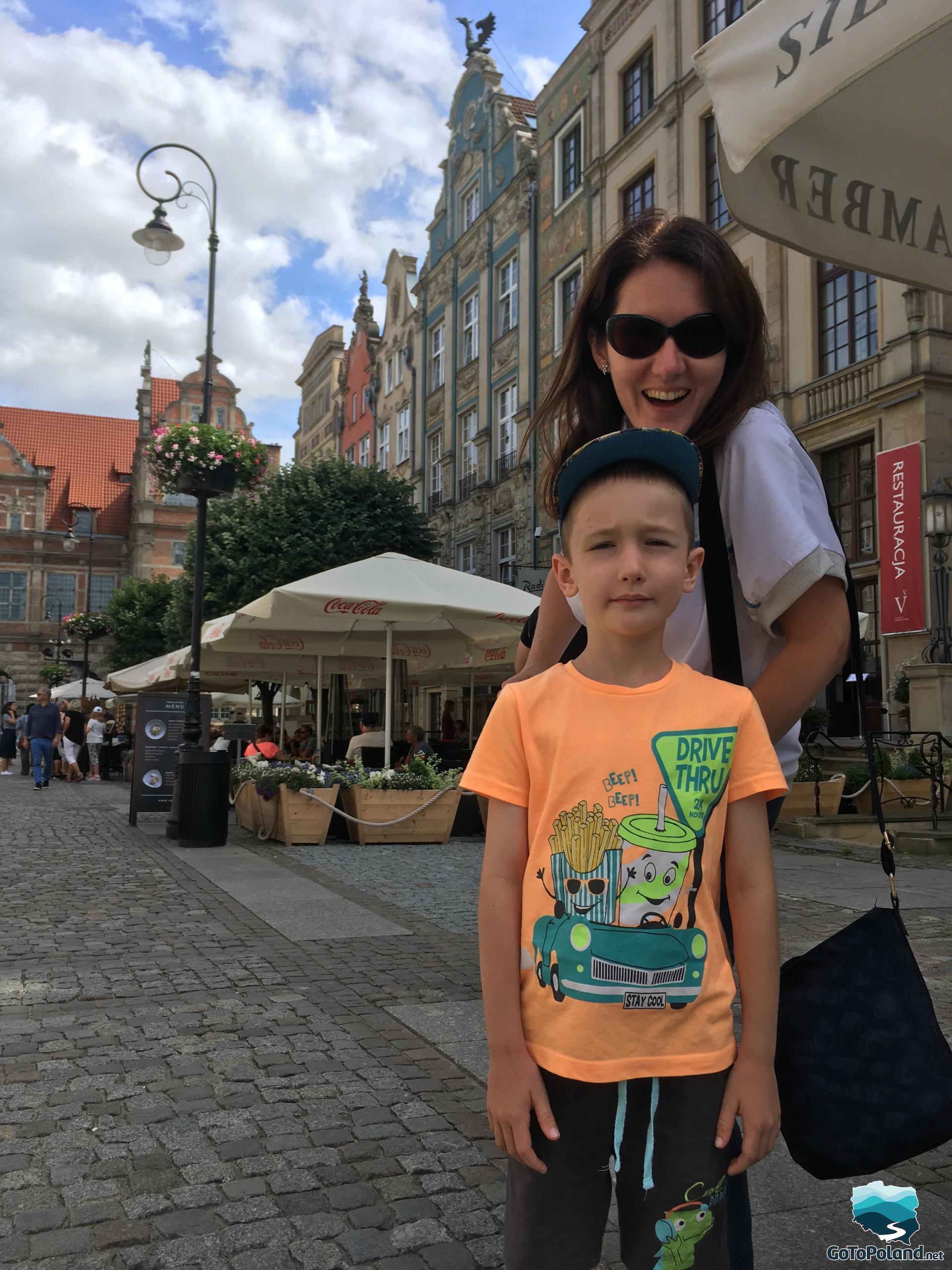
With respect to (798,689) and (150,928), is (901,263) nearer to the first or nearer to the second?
(798,689)

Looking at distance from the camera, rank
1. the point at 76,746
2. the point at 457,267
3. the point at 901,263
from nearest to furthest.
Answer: the point at 901,263
the point at 76,746
the point at 457,267

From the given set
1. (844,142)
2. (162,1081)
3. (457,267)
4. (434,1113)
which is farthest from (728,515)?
(457,267)

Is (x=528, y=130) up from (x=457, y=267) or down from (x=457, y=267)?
up

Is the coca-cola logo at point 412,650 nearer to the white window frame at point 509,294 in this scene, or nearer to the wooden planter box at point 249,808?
the wooden planter box at point 249,808

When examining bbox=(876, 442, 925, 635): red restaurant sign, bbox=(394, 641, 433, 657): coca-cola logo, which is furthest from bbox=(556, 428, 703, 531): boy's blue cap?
bbox=(876, 442, 925, 635): red restaurant sign

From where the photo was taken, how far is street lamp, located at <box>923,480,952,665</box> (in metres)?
13.9

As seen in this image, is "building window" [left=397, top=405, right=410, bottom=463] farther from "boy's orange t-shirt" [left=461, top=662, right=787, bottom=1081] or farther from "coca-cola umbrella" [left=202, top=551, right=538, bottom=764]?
"boy's orange t-shirt" [left=461, top=662, right=787, bottom=1081]

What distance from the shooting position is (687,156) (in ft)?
69.7

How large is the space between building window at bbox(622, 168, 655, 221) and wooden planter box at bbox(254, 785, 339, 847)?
15880mm

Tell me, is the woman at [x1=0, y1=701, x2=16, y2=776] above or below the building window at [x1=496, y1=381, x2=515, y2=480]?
below

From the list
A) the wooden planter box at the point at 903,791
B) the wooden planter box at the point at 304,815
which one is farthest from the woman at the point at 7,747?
the wooden planter box at the point at 903,791

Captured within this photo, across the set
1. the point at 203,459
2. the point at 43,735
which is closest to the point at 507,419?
the point at 43,735

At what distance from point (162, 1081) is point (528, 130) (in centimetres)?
2977

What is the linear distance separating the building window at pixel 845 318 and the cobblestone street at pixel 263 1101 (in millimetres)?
12454
